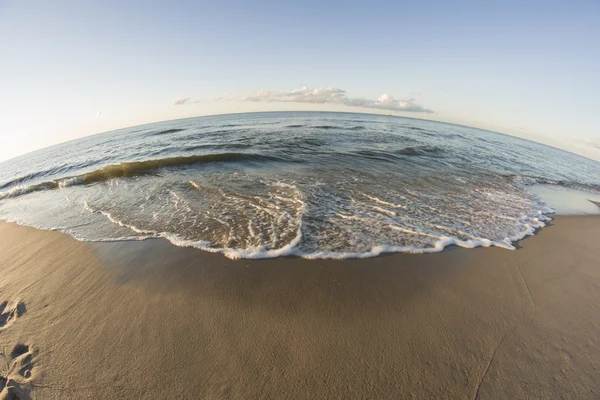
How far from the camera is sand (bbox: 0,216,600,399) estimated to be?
2.39 m

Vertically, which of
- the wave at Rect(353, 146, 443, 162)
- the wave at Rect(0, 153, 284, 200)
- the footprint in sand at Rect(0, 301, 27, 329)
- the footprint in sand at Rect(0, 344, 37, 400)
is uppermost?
the wave at Rect(353, 146, 443, 162)

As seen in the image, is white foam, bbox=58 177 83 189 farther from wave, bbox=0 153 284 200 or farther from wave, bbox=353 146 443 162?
wave, bbox=353 146 443 162

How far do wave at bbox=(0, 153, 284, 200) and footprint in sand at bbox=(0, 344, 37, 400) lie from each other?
33.1 feet

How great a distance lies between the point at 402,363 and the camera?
101 inches

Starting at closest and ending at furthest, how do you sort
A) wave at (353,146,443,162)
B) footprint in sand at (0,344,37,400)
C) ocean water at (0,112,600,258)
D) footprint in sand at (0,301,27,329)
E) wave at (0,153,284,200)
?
footprint in sand at (0,344,37,400), footprint in sand at (0,301,27,329), ocean water at (0,112,600,258), wave at (0,153,284,200), wave at (353,146,443,162)

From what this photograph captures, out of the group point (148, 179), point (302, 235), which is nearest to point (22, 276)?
point (302, 235)

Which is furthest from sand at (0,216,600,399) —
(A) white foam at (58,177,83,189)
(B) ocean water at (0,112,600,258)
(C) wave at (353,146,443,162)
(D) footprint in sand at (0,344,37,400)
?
(C) wave at (353,146,443,162)

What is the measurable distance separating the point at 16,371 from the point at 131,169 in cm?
1168

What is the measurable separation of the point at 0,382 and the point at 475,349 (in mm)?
5417

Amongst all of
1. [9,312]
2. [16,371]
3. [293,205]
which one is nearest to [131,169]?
[9,312]

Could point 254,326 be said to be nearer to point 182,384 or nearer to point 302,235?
point 182,384

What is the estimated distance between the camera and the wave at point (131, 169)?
11.0m

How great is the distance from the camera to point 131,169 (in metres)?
12.0

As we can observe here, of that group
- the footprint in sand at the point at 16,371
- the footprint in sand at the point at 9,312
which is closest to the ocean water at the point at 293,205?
the footprint in sand at the point at 9,312
